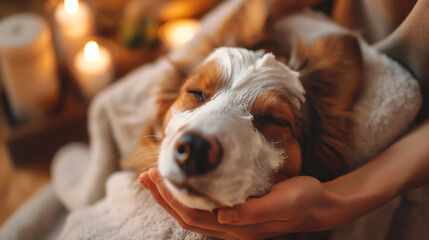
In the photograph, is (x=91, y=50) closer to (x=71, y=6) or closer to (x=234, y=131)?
(x=71, y=6)

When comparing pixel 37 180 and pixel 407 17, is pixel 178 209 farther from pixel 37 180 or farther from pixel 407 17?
pixel 37 180

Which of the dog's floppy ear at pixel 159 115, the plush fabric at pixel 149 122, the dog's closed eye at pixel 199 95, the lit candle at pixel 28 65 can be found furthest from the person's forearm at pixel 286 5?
the lit candle at pixel 28 65

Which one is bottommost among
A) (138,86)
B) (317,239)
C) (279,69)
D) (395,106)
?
(317,239)

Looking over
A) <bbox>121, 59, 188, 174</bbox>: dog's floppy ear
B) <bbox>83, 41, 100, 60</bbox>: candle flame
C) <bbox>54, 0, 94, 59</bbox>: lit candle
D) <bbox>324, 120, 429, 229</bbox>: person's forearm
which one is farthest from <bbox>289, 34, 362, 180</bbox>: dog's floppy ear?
<bbox>54, 0, 94, 59</bbox>: lit candle

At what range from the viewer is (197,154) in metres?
0.74

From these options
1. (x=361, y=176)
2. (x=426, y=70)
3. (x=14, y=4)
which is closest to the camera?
(x=361, y=176)

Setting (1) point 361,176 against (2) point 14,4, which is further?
(2) point 14,4

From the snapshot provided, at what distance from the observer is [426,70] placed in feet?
3.59

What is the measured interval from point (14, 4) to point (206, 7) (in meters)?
1.10

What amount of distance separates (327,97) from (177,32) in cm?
115

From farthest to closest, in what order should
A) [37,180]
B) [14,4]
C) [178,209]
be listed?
[14,4] < [37,180] < [178,209]

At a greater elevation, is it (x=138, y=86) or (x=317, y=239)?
(x=138, y=86)

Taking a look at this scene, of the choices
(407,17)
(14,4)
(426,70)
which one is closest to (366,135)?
(426,70)

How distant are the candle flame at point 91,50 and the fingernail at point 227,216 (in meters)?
1.30
